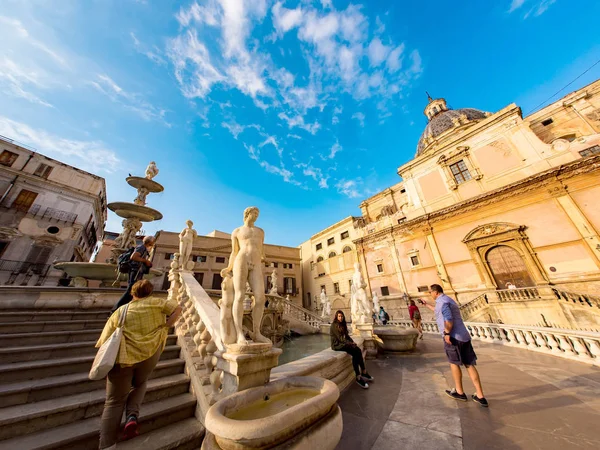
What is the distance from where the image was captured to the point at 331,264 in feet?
82.9

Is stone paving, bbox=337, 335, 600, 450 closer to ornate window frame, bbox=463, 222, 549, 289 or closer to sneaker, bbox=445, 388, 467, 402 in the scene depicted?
sneaker, bbox=445, 388, 467, 402

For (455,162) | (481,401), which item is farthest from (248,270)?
(455,162)

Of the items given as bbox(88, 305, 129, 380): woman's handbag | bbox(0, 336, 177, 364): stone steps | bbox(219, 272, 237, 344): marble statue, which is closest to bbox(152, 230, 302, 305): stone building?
bbox(0, 336, 177, 364): stone steps

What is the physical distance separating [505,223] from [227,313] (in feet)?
58.3

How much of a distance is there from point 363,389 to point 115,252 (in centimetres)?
800

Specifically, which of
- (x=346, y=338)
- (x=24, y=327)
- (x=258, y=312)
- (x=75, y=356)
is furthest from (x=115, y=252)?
(x=346, y=338)

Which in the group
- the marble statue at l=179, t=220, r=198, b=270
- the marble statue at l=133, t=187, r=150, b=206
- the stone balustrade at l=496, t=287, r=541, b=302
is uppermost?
the marble statue at l=133, t=187, r=150, b=206

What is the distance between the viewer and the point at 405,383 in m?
3.80

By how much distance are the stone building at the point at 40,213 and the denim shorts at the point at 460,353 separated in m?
23.0

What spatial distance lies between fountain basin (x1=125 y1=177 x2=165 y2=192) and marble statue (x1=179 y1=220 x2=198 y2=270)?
317cm

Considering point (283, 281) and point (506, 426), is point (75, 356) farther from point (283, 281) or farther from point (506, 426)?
point (283, 281)

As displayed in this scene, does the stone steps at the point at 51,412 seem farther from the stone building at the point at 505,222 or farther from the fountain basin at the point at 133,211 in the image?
the stone building at the point at 505,222

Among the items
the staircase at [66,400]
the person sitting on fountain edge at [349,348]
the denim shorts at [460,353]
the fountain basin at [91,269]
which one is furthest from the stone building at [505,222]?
the fountain basin at [91,269]

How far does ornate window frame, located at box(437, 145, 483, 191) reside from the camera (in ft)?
53.1
